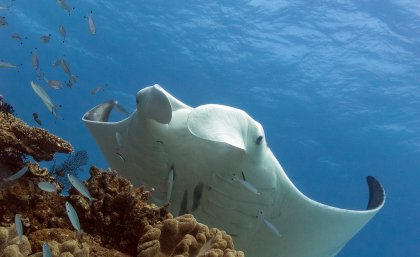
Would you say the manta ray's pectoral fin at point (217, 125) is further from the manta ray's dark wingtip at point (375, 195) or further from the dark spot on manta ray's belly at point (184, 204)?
the manta ray's dark wingtip at point (375, 195)

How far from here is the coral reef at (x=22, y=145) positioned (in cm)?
414

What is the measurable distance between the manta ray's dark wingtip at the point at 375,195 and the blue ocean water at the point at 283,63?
19.0 meters

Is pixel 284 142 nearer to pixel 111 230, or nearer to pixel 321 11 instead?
pixel 321 11

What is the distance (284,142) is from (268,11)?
83.5 ft

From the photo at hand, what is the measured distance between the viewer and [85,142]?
77125mm

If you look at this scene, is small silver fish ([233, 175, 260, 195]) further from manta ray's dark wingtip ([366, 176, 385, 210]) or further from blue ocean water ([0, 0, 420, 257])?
blue ocean water ([0, 0, 420, 257])

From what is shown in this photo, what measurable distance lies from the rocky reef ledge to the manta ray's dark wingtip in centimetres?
256

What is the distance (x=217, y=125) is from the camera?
3.91m

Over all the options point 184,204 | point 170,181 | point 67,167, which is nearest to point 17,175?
point 170,181

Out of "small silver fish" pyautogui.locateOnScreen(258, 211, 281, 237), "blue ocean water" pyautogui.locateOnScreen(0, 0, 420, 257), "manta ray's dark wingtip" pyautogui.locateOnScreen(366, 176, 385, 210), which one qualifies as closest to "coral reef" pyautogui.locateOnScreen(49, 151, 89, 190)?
"small silver fish" pyautogui.locateOnScreen(258, 211, 281, 237)

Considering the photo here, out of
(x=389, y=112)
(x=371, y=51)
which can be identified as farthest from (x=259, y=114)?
(x=371, y=51)

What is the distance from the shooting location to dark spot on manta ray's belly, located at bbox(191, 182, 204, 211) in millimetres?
4582

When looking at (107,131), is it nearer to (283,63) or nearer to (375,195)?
(375,195)

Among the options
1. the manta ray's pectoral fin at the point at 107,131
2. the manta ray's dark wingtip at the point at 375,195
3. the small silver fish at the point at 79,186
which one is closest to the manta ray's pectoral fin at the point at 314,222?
the manta ray's dark wingtip at the point at 375,195
